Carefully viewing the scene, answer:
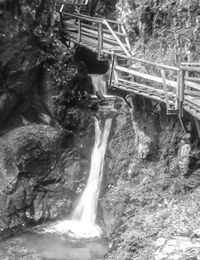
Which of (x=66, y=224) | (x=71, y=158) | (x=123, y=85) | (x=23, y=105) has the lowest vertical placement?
(x=66, y=224)

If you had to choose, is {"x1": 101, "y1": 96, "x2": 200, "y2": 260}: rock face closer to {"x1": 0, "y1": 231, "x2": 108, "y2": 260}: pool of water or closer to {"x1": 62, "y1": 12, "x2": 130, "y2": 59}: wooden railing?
{"x1": 0, "y1": 231, "x2": 108, "y2": 260}: pool of water

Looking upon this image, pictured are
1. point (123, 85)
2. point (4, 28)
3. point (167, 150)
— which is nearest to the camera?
point (167, 150)

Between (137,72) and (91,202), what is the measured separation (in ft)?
17.8

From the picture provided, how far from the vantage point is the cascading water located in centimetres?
1301

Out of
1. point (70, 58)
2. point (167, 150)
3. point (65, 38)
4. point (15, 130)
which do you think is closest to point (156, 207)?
point (167, 150)

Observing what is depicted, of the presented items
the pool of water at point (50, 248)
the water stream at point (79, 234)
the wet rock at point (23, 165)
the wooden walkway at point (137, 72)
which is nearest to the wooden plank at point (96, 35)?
the wooden walkway at point (137, 72)

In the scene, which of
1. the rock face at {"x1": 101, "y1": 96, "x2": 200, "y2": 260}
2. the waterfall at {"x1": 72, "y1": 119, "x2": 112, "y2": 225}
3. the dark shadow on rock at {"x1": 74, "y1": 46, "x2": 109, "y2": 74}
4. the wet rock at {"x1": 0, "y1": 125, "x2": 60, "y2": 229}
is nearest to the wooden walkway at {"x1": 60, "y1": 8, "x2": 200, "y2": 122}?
the rock face at {"x1": 101, "y1": 96, "x2": 200, "y2": 260}

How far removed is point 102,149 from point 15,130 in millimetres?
3753

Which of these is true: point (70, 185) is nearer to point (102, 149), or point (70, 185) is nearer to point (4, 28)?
point (102, 149)

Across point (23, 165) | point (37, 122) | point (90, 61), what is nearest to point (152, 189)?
point (23, 165)

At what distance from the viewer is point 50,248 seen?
38.4 ft

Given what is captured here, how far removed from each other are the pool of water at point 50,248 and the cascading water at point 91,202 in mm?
497

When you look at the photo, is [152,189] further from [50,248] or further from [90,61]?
[90,61]

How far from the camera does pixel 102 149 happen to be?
15.6 metres
